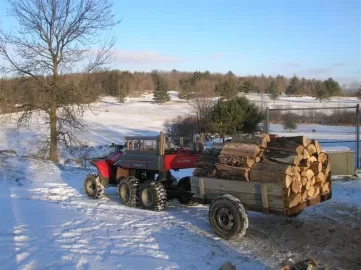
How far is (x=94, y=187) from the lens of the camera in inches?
431

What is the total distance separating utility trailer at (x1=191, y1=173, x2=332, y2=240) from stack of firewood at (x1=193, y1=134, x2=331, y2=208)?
0.09 metres

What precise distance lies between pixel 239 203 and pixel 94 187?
504 cm

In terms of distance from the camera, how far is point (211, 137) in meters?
28.4

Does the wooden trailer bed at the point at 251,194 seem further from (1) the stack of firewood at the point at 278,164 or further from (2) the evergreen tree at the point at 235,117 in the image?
(2) the evergreen tree at the point at 235,117

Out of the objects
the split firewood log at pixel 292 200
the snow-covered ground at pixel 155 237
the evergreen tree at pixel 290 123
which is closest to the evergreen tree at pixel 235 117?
the evergreen tree at pixel 290 123

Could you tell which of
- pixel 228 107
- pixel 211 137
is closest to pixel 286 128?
pixel 228 107

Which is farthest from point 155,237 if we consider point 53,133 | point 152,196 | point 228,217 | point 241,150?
point 53,133

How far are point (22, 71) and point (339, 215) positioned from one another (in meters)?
15.2

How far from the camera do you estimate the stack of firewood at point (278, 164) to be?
6820 mm

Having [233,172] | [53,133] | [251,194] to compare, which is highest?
[233,172]

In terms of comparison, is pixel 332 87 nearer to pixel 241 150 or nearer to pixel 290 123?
pixel 290 123

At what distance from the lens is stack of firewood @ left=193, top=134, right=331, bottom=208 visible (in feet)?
22.4

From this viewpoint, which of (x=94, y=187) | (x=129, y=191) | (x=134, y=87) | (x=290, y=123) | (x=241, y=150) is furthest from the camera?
(x=134, y=87)

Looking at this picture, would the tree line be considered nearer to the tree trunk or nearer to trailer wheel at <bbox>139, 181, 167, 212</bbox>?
the tree trunk
